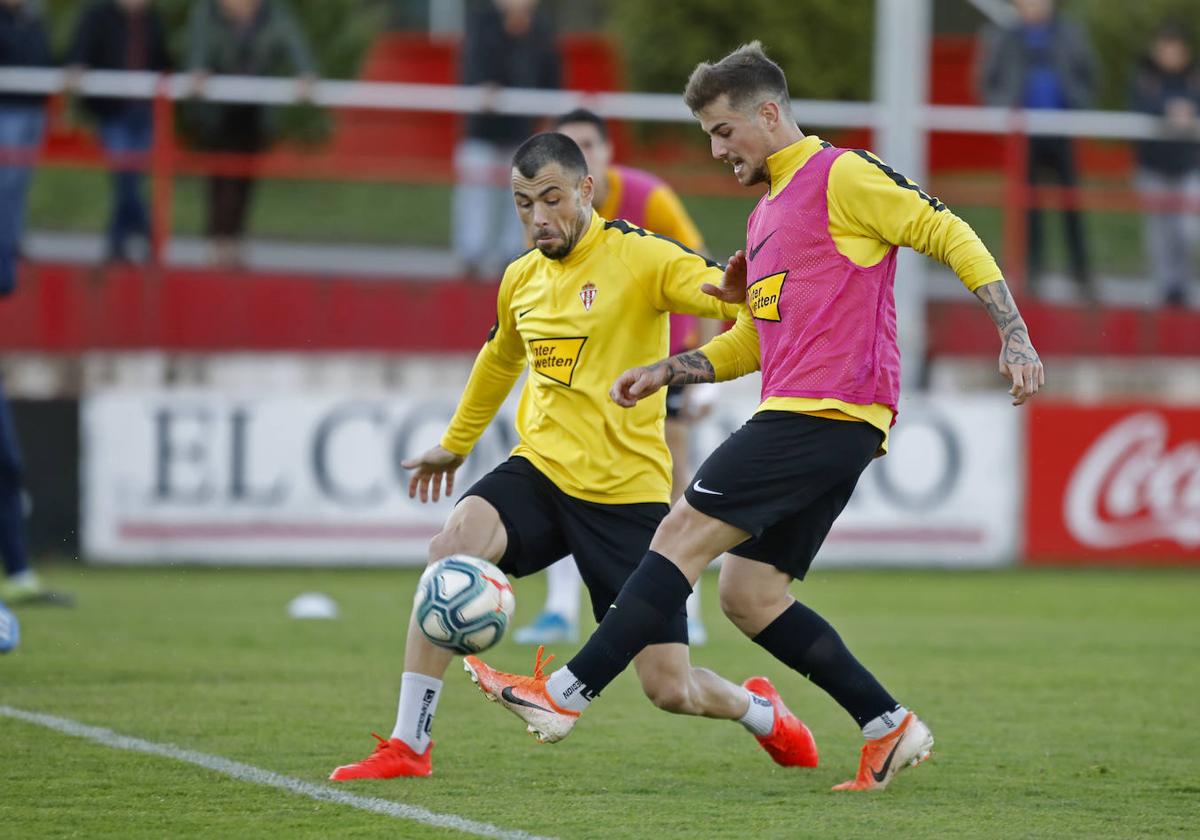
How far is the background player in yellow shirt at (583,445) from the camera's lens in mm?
6340

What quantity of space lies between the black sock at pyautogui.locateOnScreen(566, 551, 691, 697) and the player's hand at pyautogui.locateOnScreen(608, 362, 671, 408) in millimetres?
482

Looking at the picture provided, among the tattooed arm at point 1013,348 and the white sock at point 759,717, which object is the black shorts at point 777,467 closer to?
the tattooed arm at point 1013,348

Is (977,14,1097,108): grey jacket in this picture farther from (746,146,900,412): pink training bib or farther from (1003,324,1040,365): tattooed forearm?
(1003,324,1040,365): tattooed forearm

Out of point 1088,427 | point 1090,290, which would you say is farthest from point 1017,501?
point 1090,290

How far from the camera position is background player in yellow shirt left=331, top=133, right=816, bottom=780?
6340 mm

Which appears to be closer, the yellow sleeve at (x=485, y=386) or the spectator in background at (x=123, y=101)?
the yellow sleeve at (x=485, y=386)

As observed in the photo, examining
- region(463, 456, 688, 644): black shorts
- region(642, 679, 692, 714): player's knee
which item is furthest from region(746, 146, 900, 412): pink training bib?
region(642, 679, 692, 714): player's knee

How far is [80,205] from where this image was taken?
60.2ft

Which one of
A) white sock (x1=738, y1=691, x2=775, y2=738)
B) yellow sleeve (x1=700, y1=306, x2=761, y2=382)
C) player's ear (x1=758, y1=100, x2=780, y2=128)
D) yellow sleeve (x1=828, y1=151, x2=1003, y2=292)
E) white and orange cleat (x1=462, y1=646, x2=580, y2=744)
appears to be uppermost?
player's ear (x1=758, y1=100, x2=780, y2=128)

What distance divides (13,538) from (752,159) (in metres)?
6.20

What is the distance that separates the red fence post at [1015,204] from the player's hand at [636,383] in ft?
29.4

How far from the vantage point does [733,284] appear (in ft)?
20.7

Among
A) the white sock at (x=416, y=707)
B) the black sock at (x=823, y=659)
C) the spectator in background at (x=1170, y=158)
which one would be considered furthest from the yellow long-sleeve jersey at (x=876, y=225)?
the spectator in background at (x=1170, y=158)

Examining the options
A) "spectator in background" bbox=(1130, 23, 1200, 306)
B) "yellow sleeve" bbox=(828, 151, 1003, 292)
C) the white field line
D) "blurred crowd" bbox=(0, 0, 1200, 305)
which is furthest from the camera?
"spectator in background" bbox=(1130, 23, 1200, 306)
